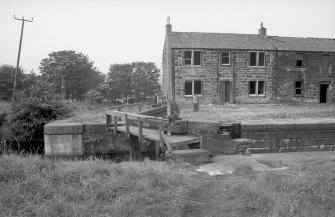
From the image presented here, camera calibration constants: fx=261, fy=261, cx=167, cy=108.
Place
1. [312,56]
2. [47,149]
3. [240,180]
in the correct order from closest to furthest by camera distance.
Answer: [240,180]
[47,149]
[312,56]

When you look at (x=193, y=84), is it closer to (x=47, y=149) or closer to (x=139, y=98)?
(x=47, y=149)

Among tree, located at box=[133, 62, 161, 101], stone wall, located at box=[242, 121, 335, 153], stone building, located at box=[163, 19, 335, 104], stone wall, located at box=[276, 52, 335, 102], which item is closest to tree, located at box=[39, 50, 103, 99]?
tree, located at box=[133, 62, 161, 101]

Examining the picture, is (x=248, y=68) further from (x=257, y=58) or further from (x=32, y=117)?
(x=32, y=117)

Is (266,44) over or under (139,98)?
over

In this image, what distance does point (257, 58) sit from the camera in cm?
2695

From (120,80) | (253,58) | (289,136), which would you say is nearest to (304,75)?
(253,58)

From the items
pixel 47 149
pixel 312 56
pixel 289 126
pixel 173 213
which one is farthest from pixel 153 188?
pixel 312 56

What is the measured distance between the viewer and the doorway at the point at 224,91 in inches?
1041

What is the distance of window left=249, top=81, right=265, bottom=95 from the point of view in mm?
27328

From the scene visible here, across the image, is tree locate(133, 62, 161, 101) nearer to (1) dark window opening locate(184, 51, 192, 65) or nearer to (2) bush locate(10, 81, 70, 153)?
(1) dark window opening locate(184, 51, 192, 65)

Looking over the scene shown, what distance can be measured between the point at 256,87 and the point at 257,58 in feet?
9.78

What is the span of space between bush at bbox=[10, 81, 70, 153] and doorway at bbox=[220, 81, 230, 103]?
1670cm

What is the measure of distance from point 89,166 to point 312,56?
29.4 m

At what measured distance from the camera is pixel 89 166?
4879 millimetres
